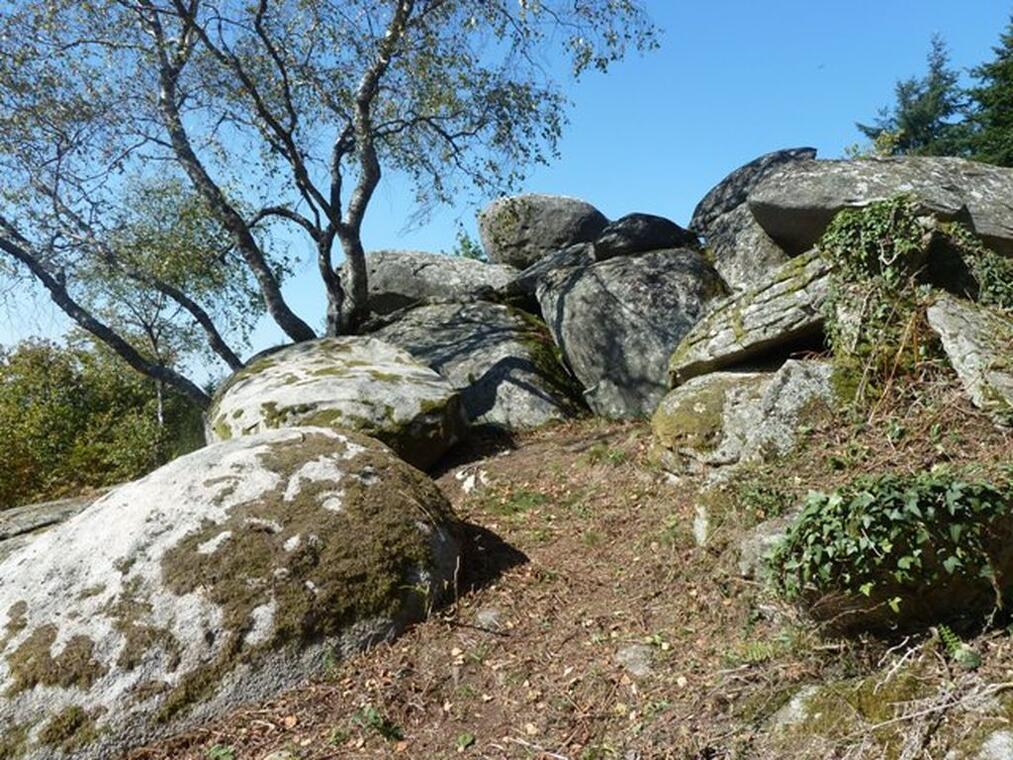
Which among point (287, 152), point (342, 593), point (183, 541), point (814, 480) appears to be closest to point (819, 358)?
point (814, 480)

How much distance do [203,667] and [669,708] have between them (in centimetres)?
273

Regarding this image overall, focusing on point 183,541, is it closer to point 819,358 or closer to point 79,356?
point 819,358

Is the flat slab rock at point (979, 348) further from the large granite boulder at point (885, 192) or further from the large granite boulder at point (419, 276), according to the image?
the large granite boulder at point (419, 276)

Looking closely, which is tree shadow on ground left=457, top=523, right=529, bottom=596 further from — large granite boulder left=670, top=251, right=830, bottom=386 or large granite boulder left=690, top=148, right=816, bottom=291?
large granite boulder left=690, top=148, right=816, bottom=291

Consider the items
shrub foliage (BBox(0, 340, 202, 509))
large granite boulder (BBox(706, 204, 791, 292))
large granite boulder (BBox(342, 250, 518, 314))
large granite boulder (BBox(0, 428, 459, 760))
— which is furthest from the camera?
shrub foliage (BBox(0, 340, 202, 509))

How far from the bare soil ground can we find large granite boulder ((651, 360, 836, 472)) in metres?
0.23

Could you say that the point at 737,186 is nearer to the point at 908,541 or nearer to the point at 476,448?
Answer: the point at 476,448

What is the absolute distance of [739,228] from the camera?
35.1 feet

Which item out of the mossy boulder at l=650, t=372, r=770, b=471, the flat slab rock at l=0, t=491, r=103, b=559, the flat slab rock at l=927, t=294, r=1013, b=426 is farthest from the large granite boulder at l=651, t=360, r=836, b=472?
the flat slab rock at l=0, t=491, r=103, b=559

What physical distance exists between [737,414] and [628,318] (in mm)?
3477

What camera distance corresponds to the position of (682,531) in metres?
6.33

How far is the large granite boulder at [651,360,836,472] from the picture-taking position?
→ 21.4 ft

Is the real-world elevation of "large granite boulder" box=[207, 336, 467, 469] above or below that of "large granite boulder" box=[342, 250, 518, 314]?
below

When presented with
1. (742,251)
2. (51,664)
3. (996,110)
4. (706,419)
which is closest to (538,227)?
(742,251)
